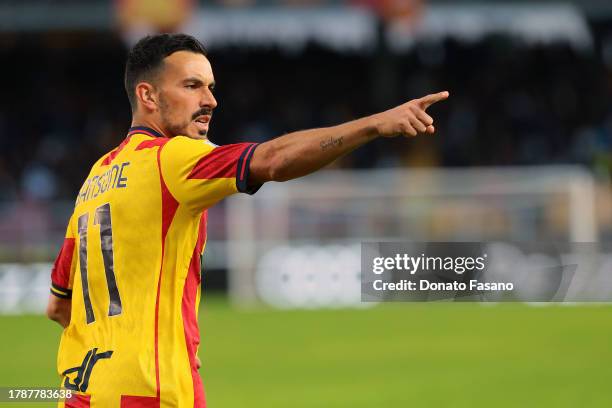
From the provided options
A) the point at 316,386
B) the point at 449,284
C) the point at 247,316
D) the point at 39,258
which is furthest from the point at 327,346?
the point at 449,284

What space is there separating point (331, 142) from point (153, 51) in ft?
2.47

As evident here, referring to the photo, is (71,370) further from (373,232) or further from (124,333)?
(373,232)

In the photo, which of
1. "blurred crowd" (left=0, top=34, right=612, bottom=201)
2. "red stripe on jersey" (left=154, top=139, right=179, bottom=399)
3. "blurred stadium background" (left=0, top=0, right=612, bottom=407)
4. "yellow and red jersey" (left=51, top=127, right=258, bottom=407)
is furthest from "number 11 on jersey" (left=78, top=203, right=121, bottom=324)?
"blurred crowd" (left=0, top=34, right=612, bottom=201)

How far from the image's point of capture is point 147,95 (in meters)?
3.70

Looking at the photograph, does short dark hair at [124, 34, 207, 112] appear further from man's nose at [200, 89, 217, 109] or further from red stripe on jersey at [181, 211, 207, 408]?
red stripe on jersey at [181, 211, 207, 408]

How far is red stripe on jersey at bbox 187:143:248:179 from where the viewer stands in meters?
3.32

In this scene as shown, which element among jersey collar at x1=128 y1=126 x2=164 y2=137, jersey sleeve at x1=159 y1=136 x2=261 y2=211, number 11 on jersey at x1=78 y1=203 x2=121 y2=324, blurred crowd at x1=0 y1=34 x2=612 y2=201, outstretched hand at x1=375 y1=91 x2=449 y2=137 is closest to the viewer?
outstretched hand at x1=375 y1=91 x2=449 y2=137

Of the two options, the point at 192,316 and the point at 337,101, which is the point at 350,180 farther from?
the point at 192,316

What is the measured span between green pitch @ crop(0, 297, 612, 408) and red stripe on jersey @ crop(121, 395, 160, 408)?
17.2ft

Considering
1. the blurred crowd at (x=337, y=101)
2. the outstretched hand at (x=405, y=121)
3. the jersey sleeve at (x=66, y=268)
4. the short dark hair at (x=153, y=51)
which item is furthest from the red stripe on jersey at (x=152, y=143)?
the blurred crowd at (x=337, y=101)

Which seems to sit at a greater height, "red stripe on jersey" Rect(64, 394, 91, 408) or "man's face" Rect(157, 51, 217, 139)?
"man's face" Rect(157, 51, 217, 139)

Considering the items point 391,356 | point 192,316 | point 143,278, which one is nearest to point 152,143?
point 143,278

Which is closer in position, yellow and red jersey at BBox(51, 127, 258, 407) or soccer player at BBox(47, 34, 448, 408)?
soccer player at BBox(47, 34, 448, 408)

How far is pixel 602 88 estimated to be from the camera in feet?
76.9
